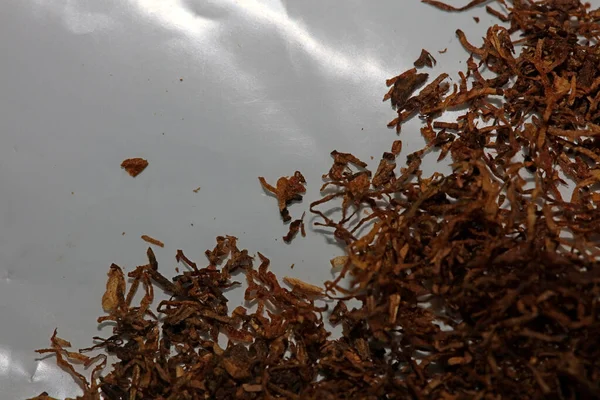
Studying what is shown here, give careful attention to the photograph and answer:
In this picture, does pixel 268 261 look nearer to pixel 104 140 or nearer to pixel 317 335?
pixel 317 335

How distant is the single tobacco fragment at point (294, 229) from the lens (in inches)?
44.8

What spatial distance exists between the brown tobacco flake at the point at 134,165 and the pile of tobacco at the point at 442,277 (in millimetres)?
172

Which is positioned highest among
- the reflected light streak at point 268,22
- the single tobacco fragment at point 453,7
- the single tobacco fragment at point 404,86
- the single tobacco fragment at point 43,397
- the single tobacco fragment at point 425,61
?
the single tobacco fragment at point 453,7

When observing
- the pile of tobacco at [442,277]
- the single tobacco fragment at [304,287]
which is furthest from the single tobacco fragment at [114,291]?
the single tobacco fragment at [304,287]

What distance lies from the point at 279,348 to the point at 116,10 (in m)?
0.73

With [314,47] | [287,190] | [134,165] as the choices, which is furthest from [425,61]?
[134,165]

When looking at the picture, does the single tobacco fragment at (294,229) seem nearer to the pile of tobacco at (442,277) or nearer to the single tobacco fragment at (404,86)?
the pile of tobacco at (442,277)

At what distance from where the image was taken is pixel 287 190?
3.73 feet

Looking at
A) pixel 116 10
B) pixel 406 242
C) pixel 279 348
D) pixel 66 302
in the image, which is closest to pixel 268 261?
pixel 279 348

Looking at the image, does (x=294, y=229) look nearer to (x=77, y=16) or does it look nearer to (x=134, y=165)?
(x=134, y=165)

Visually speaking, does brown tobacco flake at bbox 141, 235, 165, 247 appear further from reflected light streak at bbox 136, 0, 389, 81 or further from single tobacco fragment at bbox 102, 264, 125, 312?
reflected light streak at bbox 136, 0, 389, 81

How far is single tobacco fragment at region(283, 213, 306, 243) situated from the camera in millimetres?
1138

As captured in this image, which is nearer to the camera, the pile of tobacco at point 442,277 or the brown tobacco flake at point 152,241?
the pile of tobacco at point 442,277

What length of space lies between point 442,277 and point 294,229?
11.5 inches
